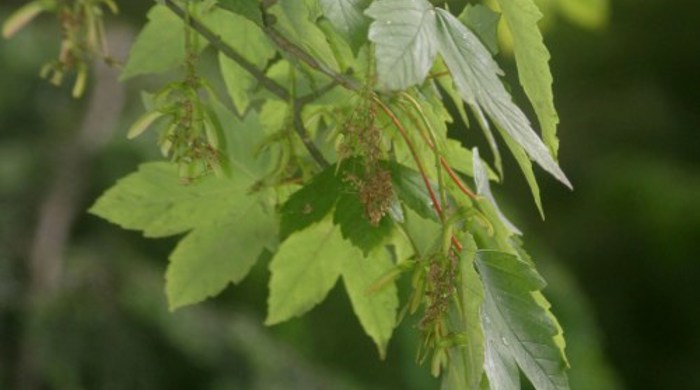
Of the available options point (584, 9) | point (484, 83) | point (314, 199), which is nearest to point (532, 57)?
point (484, 83)

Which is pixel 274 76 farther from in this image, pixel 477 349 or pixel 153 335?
pixel 153 335

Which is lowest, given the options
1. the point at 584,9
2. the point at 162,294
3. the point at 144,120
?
the point at 162,294

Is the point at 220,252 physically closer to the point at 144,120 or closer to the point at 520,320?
the point at 144,120

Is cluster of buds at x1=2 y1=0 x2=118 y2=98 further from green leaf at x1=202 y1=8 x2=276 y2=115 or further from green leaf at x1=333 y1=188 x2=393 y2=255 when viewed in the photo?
green leaf at x1=333 y1=188 x2=393 y2=255

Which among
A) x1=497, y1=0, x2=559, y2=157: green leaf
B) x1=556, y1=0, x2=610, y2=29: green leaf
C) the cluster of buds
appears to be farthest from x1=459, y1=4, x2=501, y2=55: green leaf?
x1=556, y1=0, x2=610, y2=29: green leaf

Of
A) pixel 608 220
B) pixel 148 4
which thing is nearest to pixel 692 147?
pixel 608 220

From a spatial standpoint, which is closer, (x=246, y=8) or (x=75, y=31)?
(x=246, y=8)

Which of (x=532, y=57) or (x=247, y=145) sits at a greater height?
(x=532, y=57)
